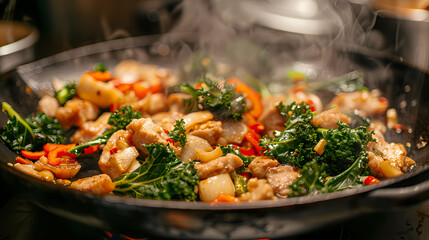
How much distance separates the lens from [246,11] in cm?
616

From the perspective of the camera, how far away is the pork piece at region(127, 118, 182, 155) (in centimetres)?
271

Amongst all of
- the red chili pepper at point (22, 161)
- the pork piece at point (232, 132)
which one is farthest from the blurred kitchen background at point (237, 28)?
the pork piece at point (232, 132)

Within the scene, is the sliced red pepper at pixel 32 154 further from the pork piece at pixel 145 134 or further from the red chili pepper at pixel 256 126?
the red chili pepper at pixel 256 126

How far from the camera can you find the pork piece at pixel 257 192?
2.22 meters

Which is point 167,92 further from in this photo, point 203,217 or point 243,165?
point 203,217

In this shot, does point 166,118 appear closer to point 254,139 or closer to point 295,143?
point 254,139

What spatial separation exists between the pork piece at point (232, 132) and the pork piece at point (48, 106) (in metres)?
1.57

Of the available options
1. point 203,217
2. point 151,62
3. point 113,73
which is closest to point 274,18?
point 151,62

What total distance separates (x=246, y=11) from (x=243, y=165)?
13.3ft

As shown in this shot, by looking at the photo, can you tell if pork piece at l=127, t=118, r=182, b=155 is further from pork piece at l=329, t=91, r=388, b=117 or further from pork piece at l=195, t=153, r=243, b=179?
pork piece at l=329, t=91, r=388, b=117

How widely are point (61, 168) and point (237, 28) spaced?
3245 millimetres

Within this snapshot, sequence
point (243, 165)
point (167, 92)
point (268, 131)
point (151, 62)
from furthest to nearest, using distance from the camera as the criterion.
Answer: point (151, 62) → point (167, 92) → point (268, 131) → point (243, 165)

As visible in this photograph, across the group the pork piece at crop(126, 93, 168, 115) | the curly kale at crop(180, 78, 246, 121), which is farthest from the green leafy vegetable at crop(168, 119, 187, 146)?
the pork piece at crop(126, 93, 168, 115)

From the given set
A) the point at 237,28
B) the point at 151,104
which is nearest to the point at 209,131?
the point at 151,104
